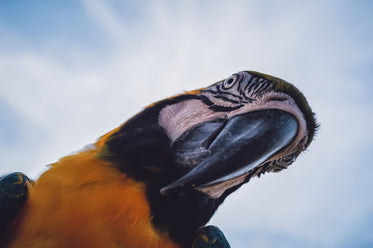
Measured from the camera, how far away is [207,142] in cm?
169

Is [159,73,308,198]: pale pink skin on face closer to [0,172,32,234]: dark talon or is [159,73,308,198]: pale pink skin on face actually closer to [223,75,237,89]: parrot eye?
[223,75,237,89]: parrot eye

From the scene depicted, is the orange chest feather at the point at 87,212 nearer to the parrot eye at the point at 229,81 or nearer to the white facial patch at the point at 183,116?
the white facial patch at the point at 183,116

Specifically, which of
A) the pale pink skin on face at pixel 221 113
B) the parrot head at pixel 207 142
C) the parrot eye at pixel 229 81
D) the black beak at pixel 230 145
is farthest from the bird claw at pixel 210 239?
the parrot eye at pixel 229 81

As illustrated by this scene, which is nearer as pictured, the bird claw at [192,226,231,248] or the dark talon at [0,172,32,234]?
the dark talon at [0,172,32,234]

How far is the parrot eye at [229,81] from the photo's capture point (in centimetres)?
216

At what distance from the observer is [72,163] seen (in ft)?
6.21

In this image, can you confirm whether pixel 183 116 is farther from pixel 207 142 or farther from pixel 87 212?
pixel 87 212

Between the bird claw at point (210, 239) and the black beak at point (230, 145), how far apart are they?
32.9 inches

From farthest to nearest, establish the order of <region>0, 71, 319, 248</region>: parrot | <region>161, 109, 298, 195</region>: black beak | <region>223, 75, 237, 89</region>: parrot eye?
<region>223, 75, 237, 89</region>: parrot eye → <region>0, 71, 319, 248</region>: parrot → <region>161, 109, 298, 195</region>: black beak

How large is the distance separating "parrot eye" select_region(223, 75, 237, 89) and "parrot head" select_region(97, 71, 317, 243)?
0.04 feet

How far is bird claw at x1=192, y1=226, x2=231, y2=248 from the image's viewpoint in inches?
88.4

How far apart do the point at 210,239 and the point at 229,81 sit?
129 centimetres

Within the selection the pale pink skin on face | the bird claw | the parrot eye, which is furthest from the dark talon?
the parrot eye

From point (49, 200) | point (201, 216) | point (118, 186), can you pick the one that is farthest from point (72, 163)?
point (201, 216)
